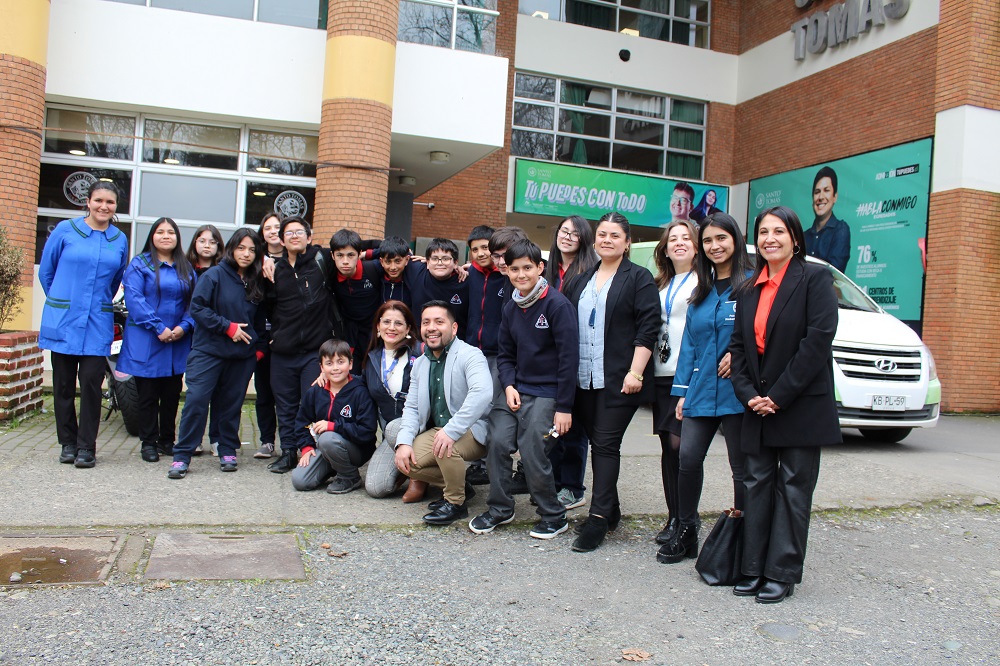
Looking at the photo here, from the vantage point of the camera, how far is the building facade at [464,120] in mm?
10508

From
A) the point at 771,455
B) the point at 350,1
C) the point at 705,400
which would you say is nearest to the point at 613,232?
the point at 705,400

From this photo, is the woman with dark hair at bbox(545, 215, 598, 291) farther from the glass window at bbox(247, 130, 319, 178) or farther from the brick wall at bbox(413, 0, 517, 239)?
the brick wall at bbox(413, 0, 517, 239)

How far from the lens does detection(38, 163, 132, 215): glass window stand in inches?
422

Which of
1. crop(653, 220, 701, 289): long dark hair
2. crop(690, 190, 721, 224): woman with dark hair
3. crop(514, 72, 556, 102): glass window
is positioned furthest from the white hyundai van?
crop(514, 72, 556, 102): glass window

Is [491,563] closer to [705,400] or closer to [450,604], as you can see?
[450,604]

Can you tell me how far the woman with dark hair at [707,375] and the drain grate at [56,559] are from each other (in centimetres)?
292

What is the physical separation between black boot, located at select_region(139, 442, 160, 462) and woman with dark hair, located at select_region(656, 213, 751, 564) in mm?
3917

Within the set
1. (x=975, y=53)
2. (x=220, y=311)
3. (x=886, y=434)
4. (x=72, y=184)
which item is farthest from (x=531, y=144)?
(x=220, y=311)

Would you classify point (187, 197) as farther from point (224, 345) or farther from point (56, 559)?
point (56, 559)

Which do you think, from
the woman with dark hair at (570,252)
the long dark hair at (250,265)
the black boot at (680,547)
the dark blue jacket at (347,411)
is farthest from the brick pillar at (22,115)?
the black boot at (680,547)

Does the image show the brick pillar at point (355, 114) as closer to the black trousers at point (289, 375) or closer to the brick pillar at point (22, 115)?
the brick pillar at point (22, 115)

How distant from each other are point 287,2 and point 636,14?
9.92m

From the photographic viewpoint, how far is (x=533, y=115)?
17703 mm

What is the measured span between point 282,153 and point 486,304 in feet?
21.7
